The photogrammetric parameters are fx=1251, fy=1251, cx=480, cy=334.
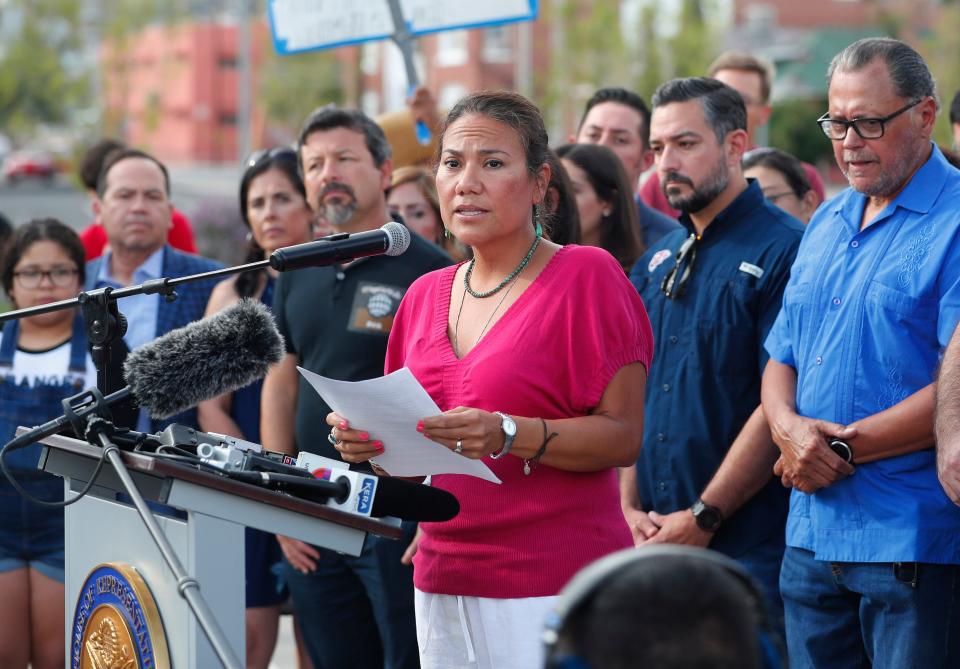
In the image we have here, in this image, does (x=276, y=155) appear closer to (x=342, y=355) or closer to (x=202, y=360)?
(x=342, y=355)

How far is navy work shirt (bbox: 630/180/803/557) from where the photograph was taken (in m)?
4.06

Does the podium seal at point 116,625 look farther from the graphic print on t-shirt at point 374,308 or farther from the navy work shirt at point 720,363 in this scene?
the navy work shirt at point 720,363

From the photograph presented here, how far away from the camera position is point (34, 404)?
482 cm

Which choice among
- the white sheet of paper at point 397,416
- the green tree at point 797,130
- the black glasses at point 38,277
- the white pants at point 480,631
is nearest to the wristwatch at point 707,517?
the white pants at point 480,631

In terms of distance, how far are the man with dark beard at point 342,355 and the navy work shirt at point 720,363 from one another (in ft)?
2.97

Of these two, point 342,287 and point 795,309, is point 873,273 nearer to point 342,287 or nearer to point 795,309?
point 795,309

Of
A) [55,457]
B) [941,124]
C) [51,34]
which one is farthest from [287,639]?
[51,34]

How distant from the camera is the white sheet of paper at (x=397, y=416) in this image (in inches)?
107

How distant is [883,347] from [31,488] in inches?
125

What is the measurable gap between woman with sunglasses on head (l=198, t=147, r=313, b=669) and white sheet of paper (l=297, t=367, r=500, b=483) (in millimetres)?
2252

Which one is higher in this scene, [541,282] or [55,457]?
[541,282]

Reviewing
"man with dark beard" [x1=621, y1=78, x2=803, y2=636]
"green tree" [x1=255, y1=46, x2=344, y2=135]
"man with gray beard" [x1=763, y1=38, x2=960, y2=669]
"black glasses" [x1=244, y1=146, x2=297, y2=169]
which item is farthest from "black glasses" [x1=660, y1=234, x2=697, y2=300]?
"green tree" [x1=255, y1=46, x2=344, y2=135]

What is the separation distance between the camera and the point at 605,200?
5.13 meters

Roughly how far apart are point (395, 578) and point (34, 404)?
1.62m
